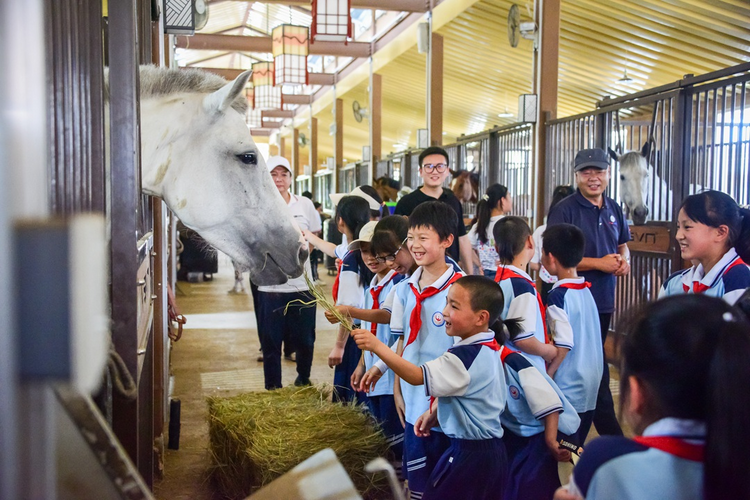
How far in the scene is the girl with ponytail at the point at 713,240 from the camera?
2484mm

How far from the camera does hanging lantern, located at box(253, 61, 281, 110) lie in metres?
9.93

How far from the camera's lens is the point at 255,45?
12000mm

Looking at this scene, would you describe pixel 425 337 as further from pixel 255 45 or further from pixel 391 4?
pixel 255 45

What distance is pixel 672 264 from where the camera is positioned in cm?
438

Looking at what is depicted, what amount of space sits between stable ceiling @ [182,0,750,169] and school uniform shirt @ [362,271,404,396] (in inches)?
197

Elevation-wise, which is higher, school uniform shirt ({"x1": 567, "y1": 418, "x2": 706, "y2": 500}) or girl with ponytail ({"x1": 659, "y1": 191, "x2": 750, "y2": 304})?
girl with ponytail ({"x1": 659, "y1": 191, "x2": 750, "y2": 304})

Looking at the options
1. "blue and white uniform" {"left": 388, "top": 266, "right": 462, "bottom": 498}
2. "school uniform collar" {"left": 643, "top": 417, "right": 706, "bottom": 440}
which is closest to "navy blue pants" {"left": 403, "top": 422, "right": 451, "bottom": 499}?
"blue and white uniform" {"left": 388, "top": 266, "right": 462, "bottom": 498}

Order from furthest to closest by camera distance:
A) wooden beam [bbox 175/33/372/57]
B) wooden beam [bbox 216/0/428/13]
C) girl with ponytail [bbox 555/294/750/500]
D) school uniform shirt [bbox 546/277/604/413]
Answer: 1. wooden beam [bbox 175/33/372/57]
2. wooden beam [bbox 216/0/428/13]
3. school uniform shirt [bbox 546/277/604/413]
4. girl with ponytail [bbox 555/294/750/500]

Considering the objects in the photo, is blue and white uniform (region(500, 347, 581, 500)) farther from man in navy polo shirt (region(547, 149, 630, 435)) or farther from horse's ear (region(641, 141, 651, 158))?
horse's ear (region(641, 141, 651, 158))

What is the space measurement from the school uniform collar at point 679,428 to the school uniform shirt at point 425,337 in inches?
51.1

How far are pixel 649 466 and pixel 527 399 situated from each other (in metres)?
1.17

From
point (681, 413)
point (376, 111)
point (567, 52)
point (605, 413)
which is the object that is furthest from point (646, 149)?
point (376, 111)

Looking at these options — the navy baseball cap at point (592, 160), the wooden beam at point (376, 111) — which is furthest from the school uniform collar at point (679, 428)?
the wooden beam at point (376, 111)

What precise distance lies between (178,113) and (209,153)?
0.16 m
